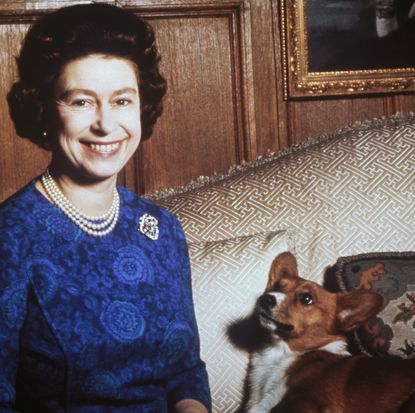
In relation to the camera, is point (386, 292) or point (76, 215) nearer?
point (76, 215)

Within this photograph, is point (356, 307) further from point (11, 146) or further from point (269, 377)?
point (11, 146)

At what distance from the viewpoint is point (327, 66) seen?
1741 mm

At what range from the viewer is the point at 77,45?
2.88 feet

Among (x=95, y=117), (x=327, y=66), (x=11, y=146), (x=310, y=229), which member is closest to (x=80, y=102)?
(x=95, y=117)

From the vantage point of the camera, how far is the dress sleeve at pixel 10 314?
827mm

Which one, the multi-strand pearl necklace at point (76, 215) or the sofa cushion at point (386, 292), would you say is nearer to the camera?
the multi-strand pearl necklace at point (76, 215)

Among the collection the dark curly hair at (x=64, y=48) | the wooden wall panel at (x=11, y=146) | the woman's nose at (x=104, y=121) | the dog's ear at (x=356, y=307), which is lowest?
the dog's ear at (x=356, y=307)

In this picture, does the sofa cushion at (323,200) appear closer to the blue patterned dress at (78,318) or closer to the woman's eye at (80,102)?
the blue patterned dress at (78,318)

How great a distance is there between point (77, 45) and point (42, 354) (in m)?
0.41

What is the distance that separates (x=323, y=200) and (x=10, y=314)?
0.75 m

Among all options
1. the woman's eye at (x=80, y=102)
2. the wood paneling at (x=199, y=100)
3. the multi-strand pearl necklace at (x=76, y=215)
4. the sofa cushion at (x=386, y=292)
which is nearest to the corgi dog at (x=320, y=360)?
the sofa cushion at (x=386, y=292)

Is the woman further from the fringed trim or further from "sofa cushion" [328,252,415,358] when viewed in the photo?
the fringed trim

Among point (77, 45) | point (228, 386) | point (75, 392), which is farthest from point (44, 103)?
point (228, 386)

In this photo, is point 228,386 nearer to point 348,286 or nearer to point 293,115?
point 348,286
